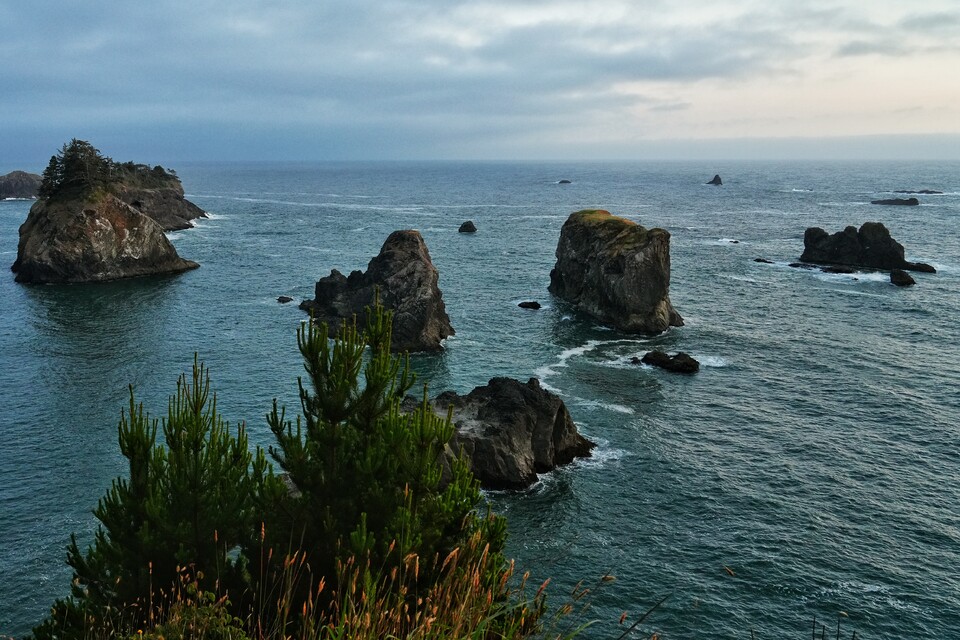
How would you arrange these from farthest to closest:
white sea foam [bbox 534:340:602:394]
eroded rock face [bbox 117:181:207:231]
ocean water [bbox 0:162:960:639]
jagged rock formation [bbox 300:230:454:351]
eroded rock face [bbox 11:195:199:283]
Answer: eroded rock face [bbox 117:181:207:231], eroded rock face [bbox 11:195:199:283], jagged rock formation [bbox 300:230:454:351], white sea foam [bbox 534:340:602:394], ocean water [bbox 0:162:960:639]

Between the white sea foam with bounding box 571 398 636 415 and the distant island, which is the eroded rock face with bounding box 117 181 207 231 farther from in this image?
the white sea foam with bounding box 571 398 636 415

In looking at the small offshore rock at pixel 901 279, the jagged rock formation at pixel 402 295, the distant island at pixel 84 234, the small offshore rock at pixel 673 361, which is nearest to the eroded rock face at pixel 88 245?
the distant island at pixel 84 234

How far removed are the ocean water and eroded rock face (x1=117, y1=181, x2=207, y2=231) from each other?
59848 mm

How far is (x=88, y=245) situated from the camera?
113 meters

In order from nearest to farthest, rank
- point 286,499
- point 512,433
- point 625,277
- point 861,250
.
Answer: point 286,499
point 512,433
point 625,277
point 861,250

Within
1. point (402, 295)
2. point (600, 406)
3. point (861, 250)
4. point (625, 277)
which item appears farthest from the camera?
point (861, 250)

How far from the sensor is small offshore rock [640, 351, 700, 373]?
71562 millimetres

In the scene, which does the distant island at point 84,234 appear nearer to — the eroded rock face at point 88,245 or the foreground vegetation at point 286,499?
the eroded rock face at point 88,245

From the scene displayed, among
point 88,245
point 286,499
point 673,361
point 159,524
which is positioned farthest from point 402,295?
point 88,245

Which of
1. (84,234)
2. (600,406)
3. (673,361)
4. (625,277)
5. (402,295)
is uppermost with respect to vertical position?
(84,234)

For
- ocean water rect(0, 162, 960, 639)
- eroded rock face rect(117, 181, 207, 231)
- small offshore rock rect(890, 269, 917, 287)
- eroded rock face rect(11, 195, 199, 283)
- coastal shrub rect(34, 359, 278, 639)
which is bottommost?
ocean water rect(0, 162, 960, 639)

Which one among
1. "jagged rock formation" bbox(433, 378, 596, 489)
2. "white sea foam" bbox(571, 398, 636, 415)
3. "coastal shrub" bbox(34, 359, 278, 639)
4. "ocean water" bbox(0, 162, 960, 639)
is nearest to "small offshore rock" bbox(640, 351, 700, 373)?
"ocean water" bbox(0, 162, 960, 639)

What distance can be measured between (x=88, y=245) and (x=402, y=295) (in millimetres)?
61451

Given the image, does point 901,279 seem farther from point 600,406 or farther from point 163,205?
point 163,205
